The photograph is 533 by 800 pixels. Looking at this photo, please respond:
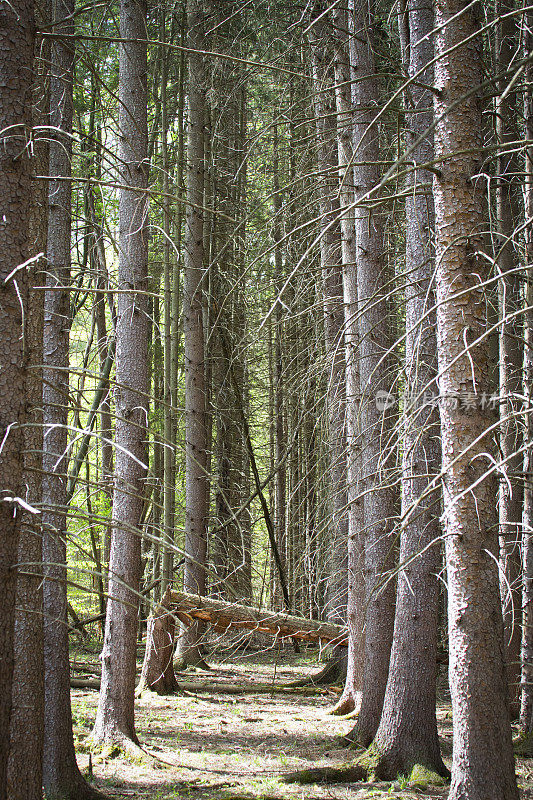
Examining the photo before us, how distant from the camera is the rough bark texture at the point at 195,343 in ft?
35.2

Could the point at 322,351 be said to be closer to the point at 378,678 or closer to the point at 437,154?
the point at 378,678

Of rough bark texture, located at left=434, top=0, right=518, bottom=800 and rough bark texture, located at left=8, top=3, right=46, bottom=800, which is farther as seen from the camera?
rough bark texture, located at left=8, top=3, right=46, bottom=800

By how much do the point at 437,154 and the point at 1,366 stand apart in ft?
9.37

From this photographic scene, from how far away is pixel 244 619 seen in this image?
9.07 meters

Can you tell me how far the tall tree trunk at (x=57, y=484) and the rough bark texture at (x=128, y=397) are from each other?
59 cm

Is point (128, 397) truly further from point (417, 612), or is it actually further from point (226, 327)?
point (226, 327)

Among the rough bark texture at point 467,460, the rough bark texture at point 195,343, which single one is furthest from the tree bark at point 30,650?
the rough bark texture at point 195,343

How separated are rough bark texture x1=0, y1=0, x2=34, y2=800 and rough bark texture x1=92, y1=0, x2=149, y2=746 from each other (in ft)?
10.0

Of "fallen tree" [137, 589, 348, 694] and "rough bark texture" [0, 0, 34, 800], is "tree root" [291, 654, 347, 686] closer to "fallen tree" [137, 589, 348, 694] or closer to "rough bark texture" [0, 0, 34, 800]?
"fallen tree" [137, 589, 348, 694]

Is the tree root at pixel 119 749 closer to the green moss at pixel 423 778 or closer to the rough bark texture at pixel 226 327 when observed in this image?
the green moss at pixel 423 778

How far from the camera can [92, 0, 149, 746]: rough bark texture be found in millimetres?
6207

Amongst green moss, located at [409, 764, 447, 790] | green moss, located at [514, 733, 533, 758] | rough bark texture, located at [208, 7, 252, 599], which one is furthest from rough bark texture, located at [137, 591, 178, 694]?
green moss, located at [514, 733, 533, 758]

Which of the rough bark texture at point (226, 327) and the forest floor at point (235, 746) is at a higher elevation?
the rough bark texture at point (226, 327)

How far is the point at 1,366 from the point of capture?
9.34 feet
